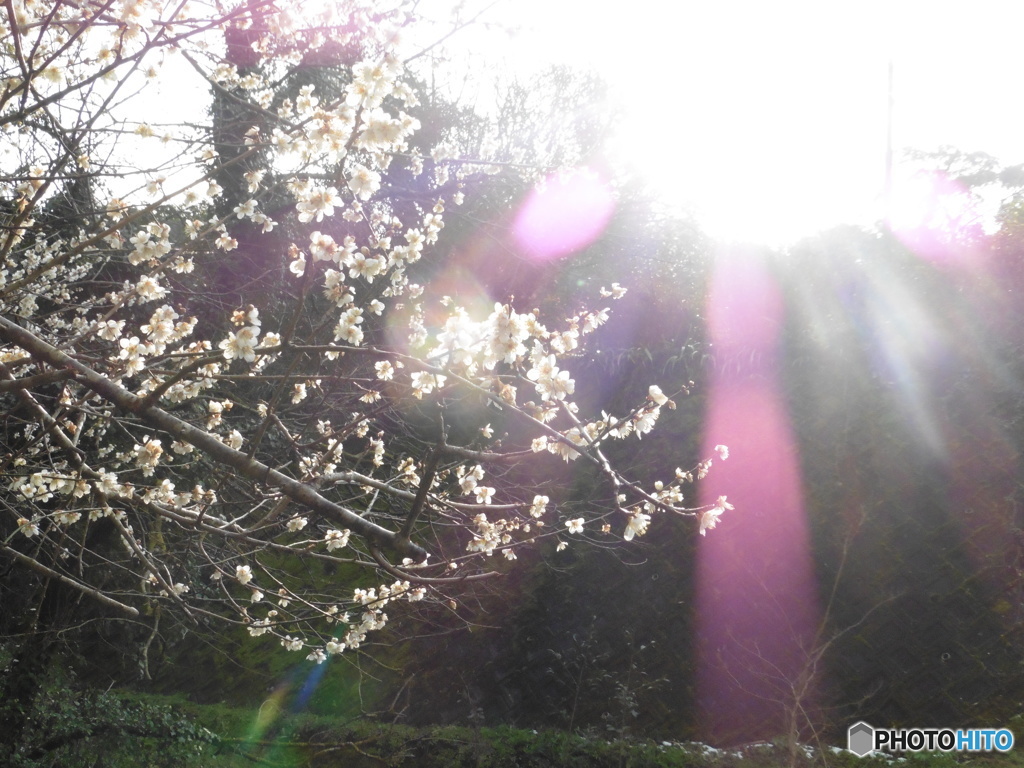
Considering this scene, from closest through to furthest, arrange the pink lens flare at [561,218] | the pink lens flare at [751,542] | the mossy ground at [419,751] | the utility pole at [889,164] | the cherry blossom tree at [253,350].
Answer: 1. the cherry blossom tree at [253,350]
2. the mossy ground at [419,751]
3. the pink lens flare at [751,542]
4. the utility pole at [889,164]
5. the pink lens flare at [561,218]

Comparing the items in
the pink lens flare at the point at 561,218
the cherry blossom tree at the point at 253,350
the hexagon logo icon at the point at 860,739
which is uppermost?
the pink lens flare at the point at 561,218

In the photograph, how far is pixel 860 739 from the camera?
286 centimetres

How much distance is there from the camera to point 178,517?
2.01 m

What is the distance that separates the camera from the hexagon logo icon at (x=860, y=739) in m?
2.82

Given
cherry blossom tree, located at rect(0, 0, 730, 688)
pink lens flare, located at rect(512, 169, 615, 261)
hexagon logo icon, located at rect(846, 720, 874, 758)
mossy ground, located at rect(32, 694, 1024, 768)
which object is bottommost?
mossy ground, located at rect(32, 694, 1024, 768)

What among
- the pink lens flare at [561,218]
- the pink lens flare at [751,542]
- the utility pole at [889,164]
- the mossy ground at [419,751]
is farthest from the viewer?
the pink lens flare at [561,218]

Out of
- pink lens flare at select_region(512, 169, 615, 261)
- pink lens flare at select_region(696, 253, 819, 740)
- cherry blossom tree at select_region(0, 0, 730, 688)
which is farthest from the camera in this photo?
pink lens flare at select_region(512, 169, 615, 261)

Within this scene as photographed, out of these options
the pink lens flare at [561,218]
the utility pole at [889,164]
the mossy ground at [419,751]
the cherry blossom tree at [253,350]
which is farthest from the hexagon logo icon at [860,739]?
the pink lens flare at [561,218]

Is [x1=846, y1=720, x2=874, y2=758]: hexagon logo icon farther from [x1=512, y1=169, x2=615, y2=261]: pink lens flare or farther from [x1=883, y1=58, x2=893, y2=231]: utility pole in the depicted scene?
[x1=512, y1=169, x2=615, y2=261]: pink lens flare

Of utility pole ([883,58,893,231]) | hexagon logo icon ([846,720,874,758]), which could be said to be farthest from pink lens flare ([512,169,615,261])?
hexagon logo icon ([846,720,874,758])

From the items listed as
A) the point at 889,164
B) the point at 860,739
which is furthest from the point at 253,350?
the point at 889,164

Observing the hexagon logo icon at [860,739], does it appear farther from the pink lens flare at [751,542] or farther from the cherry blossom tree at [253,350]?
the cherry blossom tree at [253,350]

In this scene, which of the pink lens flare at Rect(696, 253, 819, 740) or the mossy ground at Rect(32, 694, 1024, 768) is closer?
the mossy ground at Rect(32, 694, 1024, 768)

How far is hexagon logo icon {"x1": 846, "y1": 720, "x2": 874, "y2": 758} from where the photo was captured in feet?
9.27
